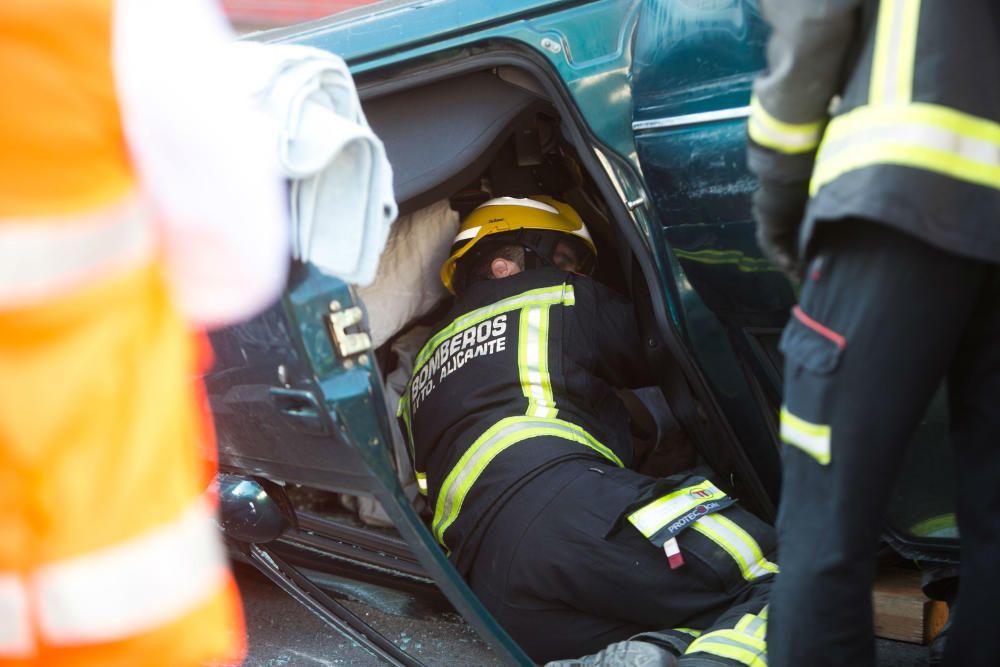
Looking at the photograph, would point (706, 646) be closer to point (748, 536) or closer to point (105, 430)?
point (748, 536)

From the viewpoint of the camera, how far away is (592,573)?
7.34 ft

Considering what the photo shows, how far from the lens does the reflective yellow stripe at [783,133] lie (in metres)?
1.51

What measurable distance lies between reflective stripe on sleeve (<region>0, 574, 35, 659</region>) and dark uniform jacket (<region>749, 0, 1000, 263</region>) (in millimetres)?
1026

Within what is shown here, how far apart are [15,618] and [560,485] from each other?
141cm

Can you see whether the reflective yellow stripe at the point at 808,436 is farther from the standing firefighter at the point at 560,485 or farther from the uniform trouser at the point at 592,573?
the uniform trouser at the point at 592,573

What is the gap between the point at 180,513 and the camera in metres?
1.12

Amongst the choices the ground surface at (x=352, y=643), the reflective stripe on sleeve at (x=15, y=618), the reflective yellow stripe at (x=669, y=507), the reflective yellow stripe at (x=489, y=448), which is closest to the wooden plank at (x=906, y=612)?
the ground surface at (x=352, y=643)

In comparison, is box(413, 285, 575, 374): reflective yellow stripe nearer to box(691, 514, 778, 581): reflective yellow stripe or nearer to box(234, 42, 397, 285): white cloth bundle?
box(691, 514, 778, 581): reflective yellow stripe

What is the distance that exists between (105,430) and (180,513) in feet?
0.40

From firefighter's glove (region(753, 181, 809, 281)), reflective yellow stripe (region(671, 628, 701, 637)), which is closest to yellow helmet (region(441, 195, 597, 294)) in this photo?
reflective yellow stripe (region(671, 628, 701, 637))

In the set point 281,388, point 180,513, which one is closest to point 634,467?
point 281,388

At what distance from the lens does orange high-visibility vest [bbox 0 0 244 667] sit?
1.00 metres

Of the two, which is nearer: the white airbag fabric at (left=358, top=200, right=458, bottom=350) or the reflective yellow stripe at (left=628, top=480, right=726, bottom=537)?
the reflective yellow stripe at (left=628, top=480, right=726, bottom=537)

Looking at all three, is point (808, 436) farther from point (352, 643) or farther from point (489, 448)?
point (352, 643)
